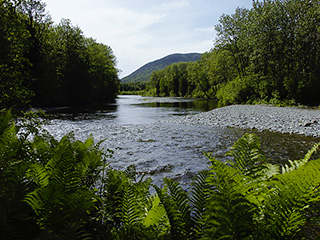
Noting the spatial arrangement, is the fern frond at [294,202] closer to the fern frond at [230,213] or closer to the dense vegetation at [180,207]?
the dense vegetation at [180,207]

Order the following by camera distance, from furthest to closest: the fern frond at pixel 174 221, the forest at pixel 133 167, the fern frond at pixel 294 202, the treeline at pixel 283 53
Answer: the treeline at pixel 283 53, the fern frond at pixel 174 221, the forest at pixel 133 167, the fern frond at pixel 294 202

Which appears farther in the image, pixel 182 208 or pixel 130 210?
pixel 130 210

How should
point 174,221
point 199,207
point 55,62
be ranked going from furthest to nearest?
point 55,62 → point 199,207 → point 174,221

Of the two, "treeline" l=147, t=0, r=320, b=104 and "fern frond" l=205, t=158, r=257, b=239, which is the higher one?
"treeline" l=147, t=0, r=320, b=104

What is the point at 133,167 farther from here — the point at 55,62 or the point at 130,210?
the point at 55,62

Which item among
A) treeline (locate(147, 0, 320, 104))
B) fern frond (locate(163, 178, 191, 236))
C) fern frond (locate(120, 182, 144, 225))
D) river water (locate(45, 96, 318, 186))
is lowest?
river water (locate(45, 96, 318, 186))

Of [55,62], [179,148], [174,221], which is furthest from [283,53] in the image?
[55,62]

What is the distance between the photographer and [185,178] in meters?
5.73

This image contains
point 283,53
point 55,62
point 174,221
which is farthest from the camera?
point 55,62

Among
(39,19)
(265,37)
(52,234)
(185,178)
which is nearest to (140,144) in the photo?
(185,178)

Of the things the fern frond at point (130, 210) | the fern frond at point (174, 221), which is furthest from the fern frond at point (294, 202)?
the fern frond at point (130, 210)

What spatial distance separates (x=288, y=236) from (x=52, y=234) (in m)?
1.51

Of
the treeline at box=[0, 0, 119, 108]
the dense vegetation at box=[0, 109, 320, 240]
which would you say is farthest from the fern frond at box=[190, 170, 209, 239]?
the treeline at box=[0, 0, 119, 108]

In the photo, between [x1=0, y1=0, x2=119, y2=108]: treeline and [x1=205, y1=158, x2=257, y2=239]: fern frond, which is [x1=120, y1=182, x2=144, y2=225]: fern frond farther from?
[x1=0, y1=0, x2=119, y2=108]: treeline
